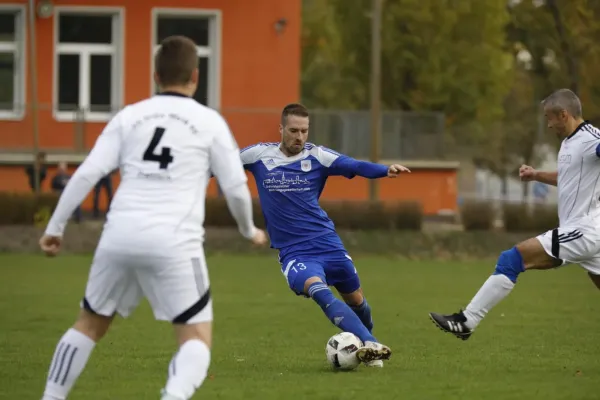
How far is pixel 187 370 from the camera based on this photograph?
7.36m

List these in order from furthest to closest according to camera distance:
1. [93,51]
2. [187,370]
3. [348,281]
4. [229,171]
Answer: [93,51], [348,281], [229,171], [187,370]

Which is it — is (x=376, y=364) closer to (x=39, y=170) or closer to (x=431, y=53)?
(x=39, y=170)

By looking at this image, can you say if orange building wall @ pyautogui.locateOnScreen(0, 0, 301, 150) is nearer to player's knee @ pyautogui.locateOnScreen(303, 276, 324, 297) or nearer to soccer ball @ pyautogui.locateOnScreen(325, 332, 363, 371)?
player's knee @ pyautogui.locateOnScreen(303, 276, 324, 297)

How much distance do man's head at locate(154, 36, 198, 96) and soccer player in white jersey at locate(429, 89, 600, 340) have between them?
4.43 metres

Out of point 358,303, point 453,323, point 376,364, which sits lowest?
point 376,364

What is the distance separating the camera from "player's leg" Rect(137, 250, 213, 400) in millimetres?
7363

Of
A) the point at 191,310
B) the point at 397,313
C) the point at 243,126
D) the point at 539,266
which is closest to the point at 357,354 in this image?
the point at 539,266

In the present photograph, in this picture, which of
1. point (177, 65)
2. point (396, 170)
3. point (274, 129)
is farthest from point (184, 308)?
point (274, 129)

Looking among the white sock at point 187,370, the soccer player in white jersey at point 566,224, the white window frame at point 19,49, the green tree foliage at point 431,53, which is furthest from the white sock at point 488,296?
the green tree foliage at point 431,53

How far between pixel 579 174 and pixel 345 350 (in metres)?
2.51

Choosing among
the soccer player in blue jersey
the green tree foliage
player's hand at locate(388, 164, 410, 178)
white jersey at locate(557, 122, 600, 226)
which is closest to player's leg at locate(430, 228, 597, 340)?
white jersey at locate(557, 122, 600, 226)

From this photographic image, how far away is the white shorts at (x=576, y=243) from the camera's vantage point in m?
11.3

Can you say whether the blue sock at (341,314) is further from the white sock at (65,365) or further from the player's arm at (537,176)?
the white sock at (65,365)

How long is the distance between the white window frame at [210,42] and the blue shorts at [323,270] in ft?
82.9
